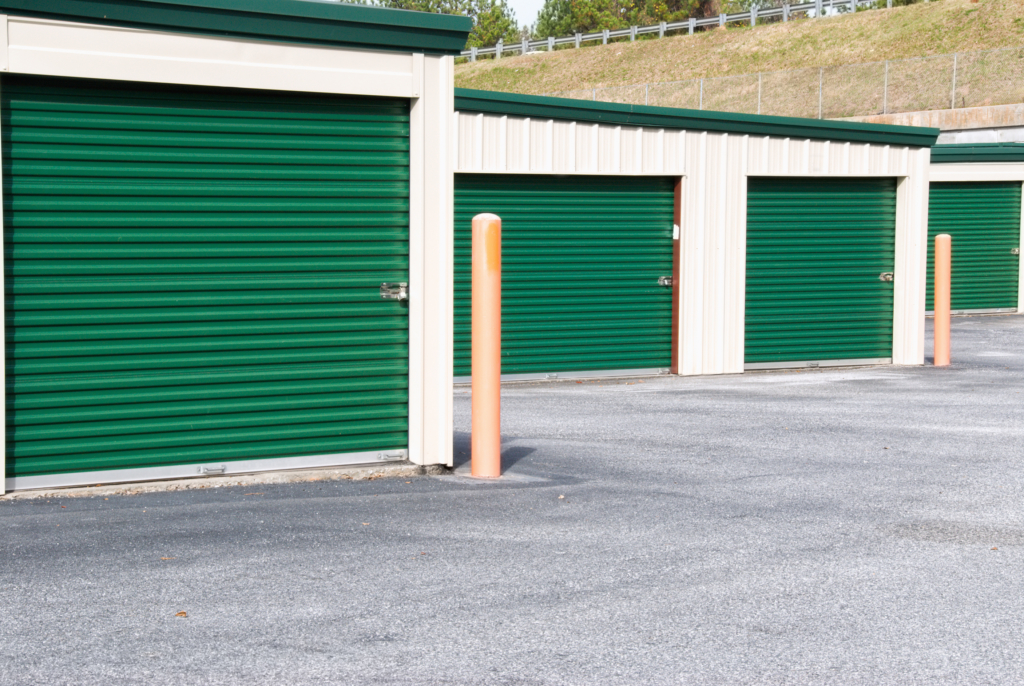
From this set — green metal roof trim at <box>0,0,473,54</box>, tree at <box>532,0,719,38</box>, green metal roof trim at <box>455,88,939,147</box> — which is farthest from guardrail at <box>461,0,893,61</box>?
green metal roof trim at <box>0,0,473,54</box>

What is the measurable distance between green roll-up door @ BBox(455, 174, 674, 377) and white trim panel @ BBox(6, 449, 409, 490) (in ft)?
19.4

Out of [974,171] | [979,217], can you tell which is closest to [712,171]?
[974,171]

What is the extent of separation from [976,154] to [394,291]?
18380mm

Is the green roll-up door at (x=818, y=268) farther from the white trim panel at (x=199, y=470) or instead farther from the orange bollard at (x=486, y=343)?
the white trim panel at (x=199, y=470)

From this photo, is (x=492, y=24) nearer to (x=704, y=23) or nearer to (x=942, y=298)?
(x=704, y=23)

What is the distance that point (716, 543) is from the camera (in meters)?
6.02

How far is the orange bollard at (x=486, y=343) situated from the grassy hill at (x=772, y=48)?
137 feet

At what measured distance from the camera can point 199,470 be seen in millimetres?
7391

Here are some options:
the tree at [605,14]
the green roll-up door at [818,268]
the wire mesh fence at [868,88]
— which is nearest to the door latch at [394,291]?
the green roll-up door at [818,268]

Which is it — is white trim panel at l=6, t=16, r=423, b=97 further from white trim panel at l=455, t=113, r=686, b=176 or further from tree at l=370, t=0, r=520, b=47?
tree at l=370, t=0, r=520, b=47

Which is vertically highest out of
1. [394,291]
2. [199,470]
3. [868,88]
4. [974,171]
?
[868,88]

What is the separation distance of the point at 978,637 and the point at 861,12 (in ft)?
171

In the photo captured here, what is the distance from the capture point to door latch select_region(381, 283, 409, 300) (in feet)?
26.0

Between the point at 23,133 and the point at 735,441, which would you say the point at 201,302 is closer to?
the point at 23,133
